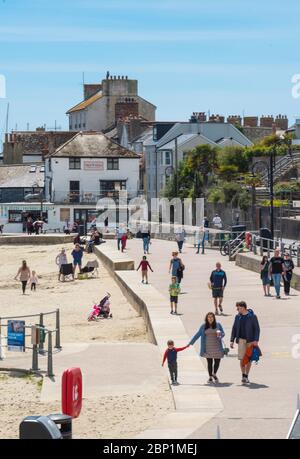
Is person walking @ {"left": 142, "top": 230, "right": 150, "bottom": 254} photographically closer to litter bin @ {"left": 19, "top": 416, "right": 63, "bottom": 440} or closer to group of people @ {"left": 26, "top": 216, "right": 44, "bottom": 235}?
group of people @ {"left": 26, "top": 216, "right": 44, "bottom": 235}

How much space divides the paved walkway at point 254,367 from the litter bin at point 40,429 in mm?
3986

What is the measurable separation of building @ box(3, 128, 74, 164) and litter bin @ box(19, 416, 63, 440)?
301ft

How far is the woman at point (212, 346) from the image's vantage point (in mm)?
16422

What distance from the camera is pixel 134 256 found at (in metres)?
43.8

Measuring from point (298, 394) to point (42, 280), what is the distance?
2768 centimetres

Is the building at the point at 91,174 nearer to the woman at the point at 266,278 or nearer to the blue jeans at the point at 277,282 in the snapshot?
the woman at the point at 266,278

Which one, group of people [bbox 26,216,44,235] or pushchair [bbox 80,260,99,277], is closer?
pushchair [bbox 80,260,99,277]

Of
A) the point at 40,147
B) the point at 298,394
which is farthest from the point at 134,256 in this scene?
the point at 40,147

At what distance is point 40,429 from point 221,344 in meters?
7.36

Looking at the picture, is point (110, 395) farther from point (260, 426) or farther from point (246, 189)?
point (246, 189)

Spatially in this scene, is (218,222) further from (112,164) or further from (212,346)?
(212,346)

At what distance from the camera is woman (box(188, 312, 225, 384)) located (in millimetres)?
16422

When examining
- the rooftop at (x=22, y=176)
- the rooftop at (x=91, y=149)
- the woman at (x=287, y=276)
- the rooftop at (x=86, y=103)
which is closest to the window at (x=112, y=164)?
the rooftop at (x=91, y=149)

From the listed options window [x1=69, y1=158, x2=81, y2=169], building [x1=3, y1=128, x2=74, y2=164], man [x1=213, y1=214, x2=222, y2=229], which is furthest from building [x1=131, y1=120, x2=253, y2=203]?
man [x1=213, y1=214, x2=222, y2=229]
